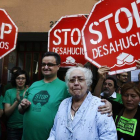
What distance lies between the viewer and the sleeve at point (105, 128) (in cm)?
151

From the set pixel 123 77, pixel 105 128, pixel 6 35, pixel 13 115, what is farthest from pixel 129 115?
pixel 6 35

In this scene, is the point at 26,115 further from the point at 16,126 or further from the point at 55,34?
the point at 55,34

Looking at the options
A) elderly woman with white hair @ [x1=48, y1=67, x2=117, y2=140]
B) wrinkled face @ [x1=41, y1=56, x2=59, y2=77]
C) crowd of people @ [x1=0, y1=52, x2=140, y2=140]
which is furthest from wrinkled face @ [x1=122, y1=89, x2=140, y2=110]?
wrinkled face @ [x1=41, y1=56, x2=59, y2=77]

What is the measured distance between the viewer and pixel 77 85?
1.73 metres

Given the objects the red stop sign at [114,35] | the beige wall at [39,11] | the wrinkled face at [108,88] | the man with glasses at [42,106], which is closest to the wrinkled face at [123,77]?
the wrinkled face at [108,88]

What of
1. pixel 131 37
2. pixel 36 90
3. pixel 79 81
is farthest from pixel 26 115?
pixel 131 37

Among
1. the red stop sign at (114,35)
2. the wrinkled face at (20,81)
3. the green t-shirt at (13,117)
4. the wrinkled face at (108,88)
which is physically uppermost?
the red stop sign at (114,35)

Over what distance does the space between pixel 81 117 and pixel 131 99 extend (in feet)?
2.15

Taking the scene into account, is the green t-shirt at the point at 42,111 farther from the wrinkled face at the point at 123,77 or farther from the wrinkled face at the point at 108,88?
the wrinkled face at the point at 123,77

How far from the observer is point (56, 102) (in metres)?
1.99

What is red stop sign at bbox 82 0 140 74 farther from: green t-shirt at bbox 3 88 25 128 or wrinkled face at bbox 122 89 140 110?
green t-shirt at bbox 3 88 25 128

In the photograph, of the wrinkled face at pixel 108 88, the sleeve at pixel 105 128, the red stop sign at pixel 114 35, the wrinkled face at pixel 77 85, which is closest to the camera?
the sleeve at pixel 105 128

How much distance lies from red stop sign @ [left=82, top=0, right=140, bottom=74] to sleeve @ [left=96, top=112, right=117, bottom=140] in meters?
0.54

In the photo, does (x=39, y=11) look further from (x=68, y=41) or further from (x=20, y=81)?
(x=20, y=81)
